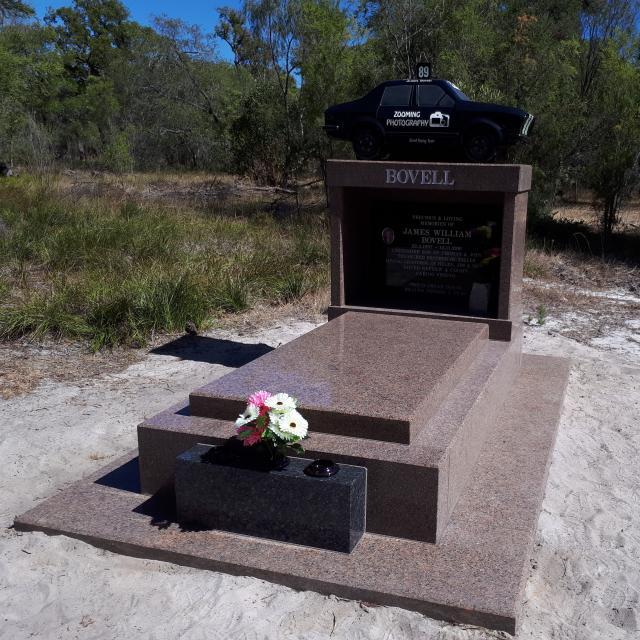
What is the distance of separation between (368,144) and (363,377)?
120 inches

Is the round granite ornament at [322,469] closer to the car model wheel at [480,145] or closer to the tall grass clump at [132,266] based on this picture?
the car model wheel at [480,145]

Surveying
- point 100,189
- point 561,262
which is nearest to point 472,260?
point 561,262

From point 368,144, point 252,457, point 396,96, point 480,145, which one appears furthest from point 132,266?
point 252,457

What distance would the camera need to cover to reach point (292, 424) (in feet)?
11.6

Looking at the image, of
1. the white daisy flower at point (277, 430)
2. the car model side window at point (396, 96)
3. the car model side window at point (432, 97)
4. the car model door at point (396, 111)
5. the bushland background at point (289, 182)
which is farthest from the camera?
the bushland background at point (289, 182)

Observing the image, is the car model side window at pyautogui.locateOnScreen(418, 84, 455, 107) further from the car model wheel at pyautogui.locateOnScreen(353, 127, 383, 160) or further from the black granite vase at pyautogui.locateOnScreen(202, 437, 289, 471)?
the black granite vase at pyautogui.locateOnScreen(202, 437, 289, 471)

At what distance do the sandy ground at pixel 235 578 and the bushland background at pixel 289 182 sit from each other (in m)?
2.25

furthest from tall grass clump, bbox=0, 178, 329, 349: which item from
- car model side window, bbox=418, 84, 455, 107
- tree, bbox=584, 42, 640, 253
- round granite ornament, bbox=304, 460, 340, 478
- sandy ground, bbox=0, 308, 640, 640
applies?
tree, bbox=584, 42, 640, 253

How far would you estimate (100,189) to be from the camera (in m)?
16.7

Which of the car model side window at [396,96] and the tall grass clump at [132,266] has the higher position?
the car model side window at [396,96]

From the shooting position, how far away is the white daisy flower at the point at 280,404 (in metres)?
3.55

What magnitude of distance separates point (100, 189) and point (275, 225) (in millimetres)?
4705

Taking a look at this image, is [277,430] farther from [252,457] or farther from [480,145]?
[480,145]

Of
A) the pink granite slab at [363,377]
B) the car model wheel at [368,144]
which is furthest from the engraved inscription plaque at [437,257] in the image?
the car model wheel at [368,144]
